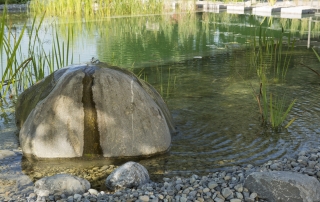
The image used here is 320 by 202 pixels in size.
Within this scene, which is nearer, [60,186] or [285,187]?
[285,187]

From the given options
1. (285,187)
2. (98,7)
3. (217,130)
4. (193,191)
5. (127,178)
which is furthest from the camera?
(98,7)

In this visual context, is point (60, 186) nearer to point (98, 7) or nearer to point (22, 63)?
point (22, 63)

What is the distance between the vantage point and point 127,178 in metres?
2.71

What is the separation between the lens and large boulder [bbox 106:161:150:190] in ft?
8.84

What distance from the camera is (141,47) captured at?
856cm

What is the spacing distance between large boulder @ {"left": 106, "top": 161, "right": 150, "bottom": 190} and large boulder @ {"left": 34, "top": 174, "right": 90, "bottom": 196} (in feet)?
0.57

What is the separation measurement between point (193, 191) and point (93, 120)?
3.64 ft

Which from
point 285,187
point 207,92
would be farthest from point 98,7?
point 285,187

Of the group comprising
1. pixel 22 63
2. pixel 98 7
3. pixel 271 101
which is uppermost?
pixel 98 7

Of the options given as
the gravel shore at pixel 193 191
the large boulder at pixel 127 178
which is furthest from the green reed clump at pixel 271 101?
the large boulder at pixel 127 178

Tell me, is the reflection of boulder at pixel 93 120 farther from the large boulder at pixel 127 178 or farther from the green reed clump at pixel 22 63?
the green reed clump at pixel 22 63

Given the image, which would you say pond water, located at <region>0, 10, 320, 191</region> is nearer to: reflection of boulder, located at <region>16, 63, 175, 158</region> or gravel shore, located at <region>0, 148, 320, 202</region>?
reflection of boulder, located at <region>16, 63, 175, 158</region>

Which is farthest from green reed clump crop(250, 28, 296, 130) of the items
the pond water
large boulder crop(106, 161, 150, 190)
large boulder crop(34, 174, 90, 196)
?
large boulder crop(34, 174, 90, 196)

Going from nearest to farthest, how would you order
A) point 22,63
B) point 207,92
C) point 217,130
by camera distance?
point 217,130 → point 22,63 → point 207,92
